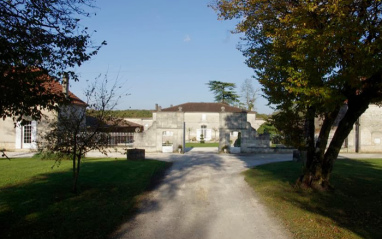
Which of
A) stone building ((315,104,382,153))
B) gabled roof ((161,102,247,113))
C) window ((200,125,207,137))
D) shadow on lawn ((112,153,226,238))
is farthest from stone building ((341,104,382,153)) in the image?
window ((200,125,207,137))

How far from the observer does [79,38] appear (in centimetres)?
678

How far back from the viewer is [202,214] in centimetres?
770

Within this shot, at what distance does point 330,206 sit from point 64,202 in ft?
23.9

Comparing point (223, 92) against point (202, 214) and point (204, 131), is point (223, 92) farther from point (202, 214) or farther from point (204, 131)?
point (202, 214)

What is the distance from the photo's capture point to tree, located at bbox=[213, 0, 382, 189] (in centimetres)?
741

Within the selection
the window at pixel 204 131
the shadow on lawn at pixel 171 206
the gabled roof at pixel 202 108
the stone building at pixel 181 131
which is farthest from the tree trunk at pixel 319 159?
the gabled roof at pixel 202 108

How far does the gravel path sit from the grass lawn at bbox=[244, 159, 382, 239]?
46cm

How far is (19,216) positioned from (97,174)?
6151 mm

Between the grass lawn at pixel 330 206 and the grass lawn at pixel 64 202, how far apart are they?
159 inches

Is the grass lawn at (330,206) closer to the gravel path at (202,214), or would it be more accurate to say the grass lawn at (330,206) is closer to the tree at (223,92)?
the gravel path at (202,214)

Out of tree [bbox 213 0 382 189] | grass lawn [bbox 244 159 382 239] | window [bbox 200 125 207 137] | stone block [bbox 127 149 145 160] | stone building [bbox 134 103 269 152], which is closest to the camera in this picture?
grass lawn [bbox 244 159 382 239]

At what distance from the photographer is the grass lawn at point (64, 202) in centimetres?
624

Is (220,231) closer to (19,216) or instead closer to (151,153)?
(19,216)

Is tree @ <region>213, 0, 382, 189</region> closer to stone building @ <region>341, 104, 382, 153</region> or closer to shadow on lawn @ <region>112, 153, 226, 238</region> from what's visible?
shadow on lawn @ <region>112, 153, 226, 238</region>
